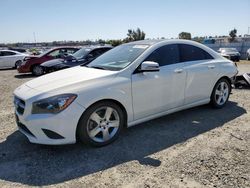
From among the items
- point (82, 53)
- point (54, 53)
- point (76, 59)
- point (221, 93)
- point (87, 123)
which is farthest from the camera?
point (54, 53)

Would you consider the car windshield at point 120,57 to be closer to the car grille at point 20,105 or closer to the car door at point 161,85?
the car door at point 161,85

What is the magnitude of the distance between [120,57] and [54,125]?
1.85 meters

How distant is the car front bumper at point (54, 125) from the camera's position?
341cm

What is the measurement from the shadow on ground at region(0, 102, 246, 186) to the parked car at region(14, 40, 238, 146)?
0.86ft

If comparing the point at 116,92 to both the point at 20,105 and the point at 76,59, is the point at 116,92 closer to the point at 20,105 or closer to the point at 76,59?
the point at 20,105

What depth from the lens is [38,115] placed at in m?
3.44

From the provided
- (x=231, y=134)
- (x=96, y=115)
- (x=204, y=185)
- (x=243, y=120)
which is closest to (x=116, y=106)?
(x=96, y=115)

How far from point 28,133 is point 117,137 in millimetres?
1373

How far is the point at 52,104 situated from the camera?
3.42m

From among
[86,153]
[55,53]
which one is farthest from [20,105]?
[55,53]

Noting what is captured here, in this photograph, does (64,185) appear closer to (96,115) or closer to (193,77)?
(96,115)

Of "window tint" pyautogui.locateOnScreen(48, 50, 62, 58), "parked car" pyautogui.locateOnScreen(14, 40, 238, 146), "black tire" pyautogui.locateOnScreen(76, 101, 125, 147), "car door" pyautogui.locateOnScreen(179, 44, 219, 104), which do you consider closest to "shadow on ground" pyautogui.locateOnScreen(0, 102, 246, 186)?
"black tire" pyautogui.locateOnScreen(76, 101, 125, 147)

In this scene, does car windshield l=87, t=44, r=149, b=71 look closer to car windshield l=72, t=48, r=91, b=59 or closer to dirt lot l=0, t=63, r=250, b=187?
dirt lot l=0, t=63, r=250, b=187

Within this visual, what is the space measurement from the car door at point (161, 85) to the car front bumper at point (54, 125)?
3.51 ft
